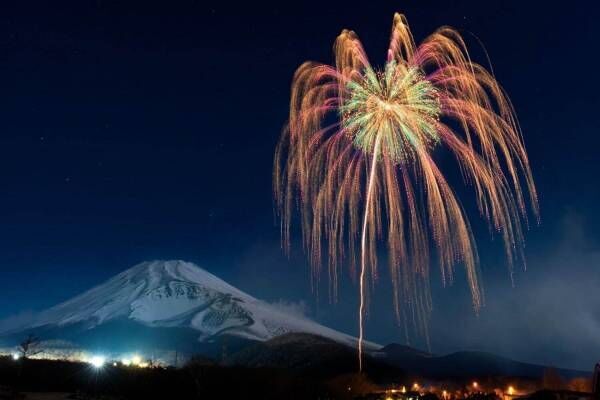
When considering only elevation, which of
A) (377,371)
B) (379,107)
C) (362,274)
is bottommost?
(377,371)

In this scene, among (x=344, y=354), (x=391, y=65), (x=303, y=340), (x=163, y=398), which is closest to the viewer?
(x=391, y=65)

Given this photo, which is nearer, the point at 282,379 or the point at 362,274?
the point at 362,274

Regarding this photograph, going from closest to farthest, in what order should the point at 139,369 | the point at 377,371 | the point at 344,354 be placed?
the point at 139,369 → the point at 377,371 → the point at 344,354

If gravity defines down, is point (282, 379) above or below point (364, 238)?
below

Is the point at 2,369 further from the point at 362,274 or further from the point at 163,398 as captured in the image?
the point at 362,274

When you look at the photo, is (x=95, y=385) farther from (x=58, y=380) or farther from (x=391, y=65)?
(x=391, y=65)

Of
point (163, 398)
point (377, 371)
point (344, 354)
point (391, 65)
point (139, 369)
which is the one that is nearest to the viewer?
point (391, 65)

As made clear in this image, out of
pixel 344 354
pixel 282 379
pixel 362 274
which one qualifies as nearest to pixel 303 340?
pixel 344 354

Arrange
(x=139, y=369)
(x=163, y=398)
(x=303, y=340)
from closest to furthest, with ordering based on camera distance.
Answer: (x=163, y=398) → (x=139, y=369) → (x=303, y=340)

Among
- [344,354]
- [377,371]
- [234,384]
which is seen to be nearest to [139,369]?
[234,384]
